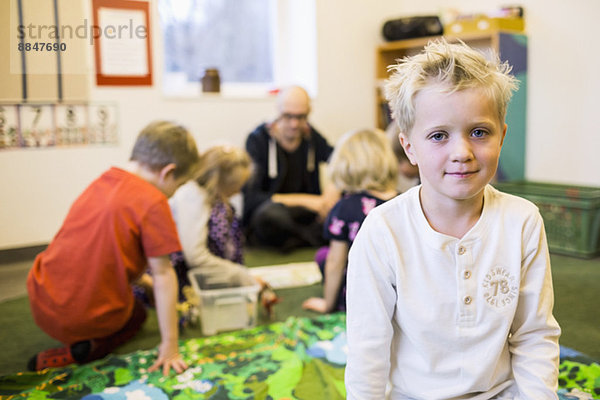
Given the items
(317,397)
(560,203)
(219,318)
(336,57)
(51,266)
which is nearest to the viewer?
(317,397)

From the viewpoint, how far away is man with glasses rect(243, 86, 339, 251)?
113 inches

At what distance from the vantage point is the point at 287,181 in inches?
122

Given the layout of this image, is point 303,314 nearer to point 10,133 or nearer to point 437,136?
point 437,136

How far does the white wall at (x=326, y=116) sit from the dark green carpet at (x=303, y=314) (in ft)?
2.25

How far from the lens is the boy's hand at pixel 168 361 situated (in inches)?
56.7

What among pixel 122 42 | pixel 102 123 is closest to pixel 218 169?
pixel 122 42

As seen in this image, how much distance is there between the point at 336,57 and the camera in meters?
3.54

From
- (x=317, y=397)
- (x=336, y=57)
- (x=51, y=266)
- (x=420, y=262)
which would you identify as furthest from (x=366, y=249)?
(x=336, y=57)

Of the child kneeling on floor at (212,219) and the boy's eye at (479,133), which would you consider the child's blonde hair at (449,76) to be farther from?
the child kneeling on floor at (212,219)

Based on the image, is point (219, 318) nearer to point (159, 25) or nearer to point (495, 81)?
point (495, 81)

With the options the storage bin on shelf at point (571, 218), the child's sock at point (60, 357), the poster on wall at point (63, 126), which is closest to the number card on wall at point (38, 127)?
the poster on wall at point (63, 126)

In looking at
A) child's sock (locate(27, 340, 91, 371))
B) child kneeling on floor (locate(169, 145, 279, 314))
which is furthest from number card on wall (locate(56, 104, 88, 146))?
child's sock (locate(27, 340, 91, 371))

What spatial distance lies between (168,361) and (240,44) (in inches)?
97.3

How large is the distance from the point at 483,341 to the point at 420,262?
16cm
